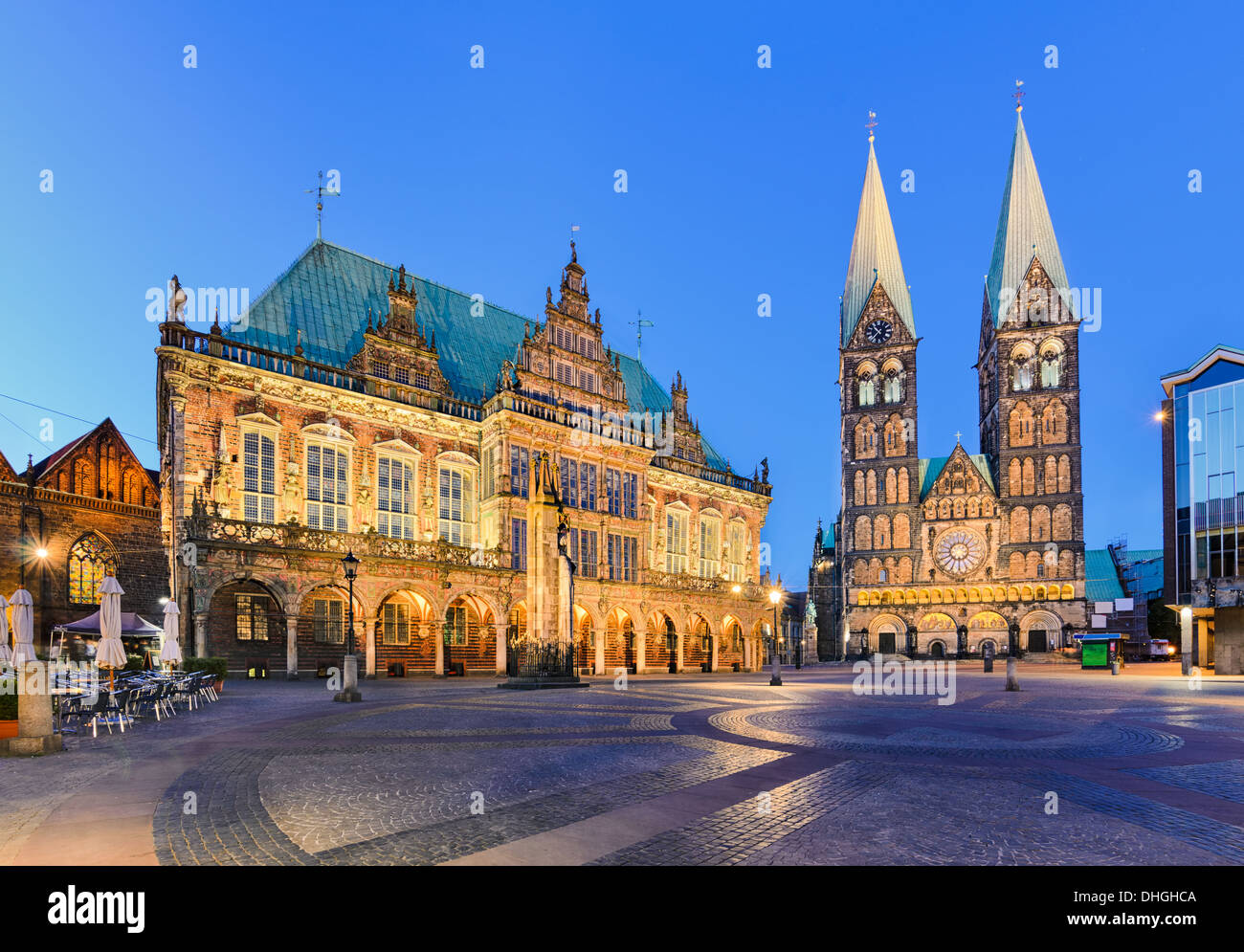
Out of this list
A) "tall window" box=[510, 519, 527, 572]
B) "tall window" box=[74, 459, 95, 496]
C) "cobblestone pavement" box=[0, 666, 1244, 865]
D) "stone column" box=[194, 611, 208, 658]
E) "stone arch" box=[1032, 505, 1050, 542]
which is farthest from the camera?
"stone arch" box=[1032, 505, 1050, 542]

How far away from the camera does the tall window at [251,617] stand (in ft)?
95.5

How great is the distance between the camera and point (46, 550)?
3875cm

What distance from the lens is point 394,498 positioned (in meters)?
34.5

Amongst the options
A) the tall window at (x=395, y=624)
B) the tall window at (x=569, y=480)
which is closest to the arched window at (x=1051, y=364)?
the tall window at (x=569, y=480)

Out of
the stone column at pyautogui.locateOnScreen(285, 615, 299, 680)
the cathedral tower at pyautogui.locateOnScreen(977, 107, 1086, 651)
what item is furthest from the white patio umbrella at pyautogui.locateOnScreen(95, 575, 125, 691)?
the cathedral tower at pyautogui.locateOnScreen(977, 107, 1086, 651)

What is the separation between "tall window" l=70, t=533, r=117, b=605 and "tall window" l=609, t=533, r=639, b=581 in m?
26.2

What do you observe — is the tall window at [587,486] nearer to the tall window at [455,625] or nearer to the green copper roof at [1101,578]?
the tall window at [455,625]

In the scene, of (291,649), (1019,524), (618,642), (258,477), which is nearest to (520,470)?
(258,477)

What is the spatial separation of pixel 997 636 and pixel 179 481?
72.5m

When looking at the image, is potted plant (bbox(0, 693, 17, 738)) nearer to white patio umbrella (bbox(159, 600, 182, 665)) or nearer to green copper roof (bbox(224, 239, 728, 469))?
white patio umbrella (bbox(159, 600, 182, 665))

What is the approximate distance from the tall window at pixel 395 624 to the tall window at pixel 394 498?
10.4ft

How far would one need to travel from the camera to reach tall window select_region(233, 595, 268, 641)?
29.1 meters

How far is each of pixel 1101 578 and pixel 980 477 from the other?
26116mm

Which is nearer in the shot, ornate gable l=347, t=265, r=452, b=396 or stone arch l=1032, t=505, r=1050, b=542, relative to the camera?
ornate gable l=347, t=265, r=452, b=396
